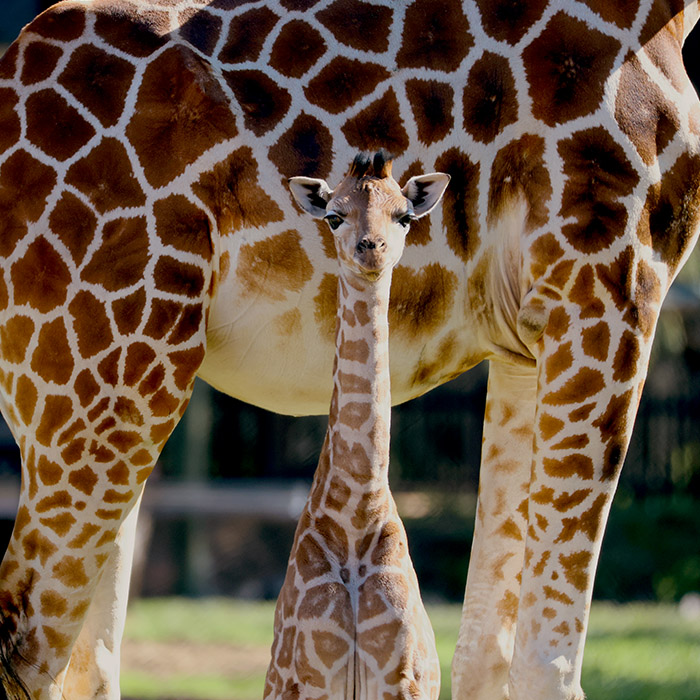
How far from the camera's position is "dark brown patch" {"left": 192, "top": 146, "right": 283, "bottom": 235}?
3743mm

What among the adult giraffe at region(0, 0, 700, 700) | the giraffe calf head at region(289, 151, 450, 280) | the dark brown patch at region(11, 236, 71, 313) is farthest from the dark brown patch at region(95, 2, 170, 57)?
the giraffe calf head at region(289, 151, 450, 280)

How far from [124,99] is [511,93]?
1.25 metres

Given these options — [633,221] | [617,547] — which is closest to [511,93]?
[633,221]

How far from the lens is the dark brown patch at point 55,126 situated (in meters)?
3.79

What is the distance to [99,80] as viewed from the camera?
3844mm

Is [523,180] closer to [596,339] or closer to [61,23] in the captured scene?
[596,339]

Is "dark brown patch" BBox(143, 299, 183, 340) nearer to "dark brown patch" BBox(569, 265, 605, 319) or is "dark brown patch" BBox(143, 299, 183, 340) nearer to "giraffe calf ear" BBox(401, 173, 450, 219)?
"giraffe calf ear" BBox(401, 173, 450, 219)

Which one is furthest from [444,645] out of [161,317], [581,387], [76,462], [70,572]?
[161,317]

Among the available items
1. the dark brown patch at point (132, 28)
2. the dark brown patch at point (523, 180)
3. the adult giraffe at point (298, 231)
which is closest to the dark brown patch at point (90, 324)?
the adult giraffe at point (298, 231)

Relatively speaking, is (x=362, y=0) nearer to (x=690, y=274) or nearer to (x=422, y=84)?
(x=422, y=84)

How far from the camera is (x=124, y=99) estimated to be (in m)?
3.80

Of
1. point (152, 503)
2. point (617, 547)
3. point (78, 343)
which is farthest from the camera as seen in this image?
point (617, 547)

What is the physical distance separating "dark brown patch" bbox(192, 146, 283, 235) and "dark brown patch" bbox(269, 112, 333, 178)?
9 centimetres

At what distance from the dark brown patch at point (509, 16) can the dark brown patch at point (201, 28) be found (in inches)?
34.8
